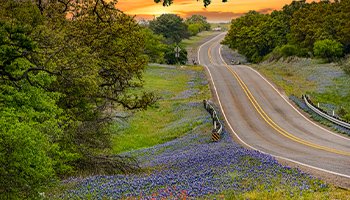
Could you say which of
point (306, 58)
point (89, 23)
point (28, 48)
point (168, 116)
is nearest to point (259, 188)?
point (28, 48)

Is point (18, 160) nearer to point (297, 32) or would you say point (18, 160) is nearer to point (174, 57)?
point (297, 32)

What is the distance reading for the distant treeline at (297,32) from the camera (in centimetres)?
8025

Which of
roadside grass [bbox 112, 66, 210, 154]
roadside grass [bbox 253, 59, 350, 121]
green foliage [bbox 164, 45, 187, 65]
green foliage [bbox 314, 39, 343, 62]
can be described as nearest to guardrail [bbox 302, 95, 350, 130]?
roadside grass [bbox 253, 59, 350, 121]

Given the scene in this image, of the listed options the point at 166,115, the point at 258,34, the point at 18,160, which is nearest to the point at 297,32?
the point at 258,34

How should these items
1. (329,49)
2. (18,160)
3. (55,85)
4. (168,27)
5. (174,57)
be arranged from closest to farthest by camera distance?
(18,160), (55,85), (329,49), (174,57), (168,27)

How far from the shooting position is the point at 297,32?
8956cm

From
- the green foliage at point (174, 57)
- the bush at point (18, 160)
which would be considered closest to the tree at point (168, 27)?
the green foliage at point (174, 57)

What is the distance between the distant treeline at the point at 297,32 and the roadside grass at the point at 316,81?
4847 millimetres

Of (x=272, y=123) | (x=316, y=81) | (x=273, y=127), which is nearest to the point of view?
(x=273, y=127)

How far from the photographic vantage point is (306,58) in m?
84.9

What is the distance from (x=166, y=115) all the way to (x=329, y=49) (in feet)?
130

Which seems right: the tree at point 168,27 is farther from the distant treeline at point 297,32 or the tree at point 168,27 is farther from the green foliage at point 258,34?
the green foliage at point 258,34

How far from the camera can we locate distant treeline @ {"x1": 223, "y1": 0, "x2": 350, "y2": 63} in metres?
80.2

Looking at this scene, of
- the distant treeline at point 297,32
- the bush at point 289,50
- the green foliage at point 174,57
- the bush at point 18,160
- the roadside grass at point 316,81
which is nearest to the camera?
the bush at point 18,160
